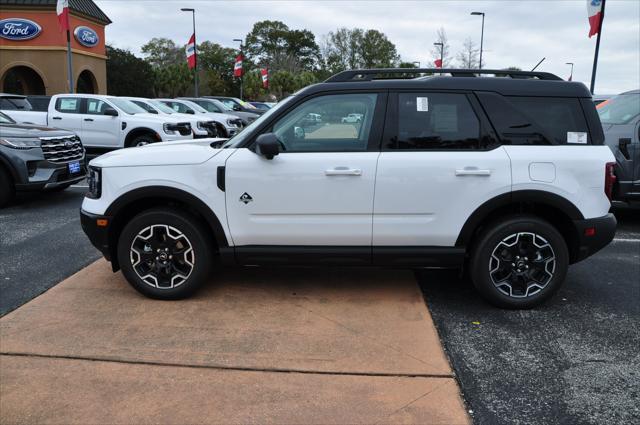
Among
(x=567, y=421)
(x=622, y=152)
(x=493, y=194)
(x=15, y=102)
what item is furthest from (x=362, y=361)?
(x=15, y=102)

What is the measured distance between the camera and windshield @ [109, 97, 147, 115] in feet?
44.2

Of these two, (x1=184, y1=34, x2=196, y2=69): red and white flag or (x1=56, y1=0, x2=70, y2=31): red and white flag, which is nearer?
(x1=56, y1=0, x2=70, y2=31): red and white flag

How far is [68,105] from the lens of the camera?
13.6 m

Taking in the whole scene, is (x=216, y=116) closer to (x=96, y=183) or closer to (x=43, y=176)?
(x=43, y=176)

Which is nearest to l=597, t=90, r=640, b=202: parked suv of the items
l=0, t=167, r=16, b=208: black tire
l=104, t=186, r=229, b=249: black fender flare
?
l=104, t=186, r=229, b=249: black fender flare

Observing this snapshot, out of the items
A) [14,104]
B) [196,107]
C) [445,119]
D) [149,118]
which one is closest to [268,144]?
[445,119]

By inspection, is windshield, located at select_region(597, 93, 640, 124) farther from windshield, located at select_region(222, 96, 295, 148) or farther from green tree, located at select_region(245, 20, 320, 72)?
green tree, located at select_region(245, 20, 320, 72)

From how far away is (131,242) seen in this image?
4473 millimetres

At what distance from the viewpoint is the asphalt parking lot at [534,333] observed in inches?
123

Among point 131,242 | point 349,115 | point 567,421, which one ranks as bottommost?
point 567,421

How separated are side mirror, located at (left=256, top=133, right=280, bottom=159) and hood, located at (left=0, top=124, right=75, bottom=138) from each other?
567cm

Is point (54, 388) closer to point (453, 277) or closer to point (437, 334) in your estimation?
point (437, 334)

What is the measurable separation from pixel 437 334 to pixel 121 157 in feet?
9.28

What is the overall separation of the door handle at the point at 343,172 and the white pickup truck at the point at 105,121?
31.0ft
